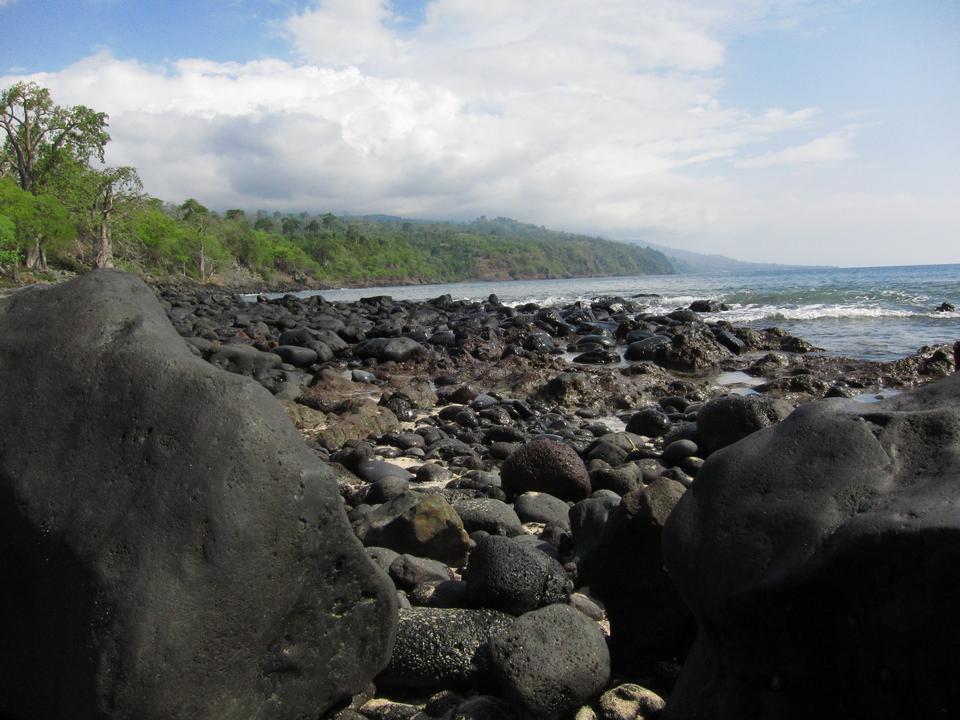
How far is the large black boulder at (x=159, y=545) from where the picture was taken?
2.47 m

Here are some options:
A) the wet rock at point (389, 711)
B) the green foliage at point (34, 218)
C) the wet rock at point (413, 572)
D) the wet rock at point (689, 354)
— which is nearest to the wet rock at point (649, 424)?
the wet rock at point (413, 572)

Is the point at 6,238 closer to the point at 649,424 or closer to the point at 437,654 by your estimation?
the point at 649,424

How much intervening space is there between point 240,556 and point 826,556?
1.92 meters

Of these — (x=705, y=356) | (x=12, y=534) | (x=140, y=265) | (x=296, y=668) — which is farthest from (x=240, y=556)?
(x=140, y=265)

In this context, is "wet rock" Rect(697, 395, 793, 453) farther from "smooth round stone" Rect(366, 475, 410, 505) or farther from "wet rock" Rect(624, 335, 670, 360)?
"wet rock" Rect(624, 335, 670, 360)

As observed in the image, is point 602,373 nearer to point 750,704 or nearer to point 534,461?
point 534,461

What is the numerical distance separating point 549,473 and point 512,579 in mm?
2444

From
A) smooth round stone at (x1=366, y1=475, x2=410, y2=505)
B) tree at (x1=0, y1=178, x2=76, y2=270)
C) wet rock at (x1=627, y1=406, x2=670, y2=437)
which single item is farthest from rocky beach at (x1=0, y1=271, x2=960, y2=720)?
tree at (x1=0, y1=178, x2=76, y2=270)

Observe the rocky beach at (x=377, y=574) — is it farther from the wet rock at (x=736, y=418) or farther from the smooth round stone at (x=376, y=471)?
the wet rock at (x=736, y=418)

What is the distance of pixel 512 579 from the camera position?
149 inches

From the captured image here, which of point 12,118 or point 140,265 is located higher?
point 12,118

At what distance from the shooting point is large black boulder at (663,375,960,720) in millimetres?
1993

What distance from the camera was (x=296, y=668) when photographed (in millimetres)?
2762

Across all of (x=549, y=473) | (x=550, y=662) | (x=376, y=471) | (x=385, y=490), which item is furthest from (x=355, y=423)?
(x=550, y=662)
